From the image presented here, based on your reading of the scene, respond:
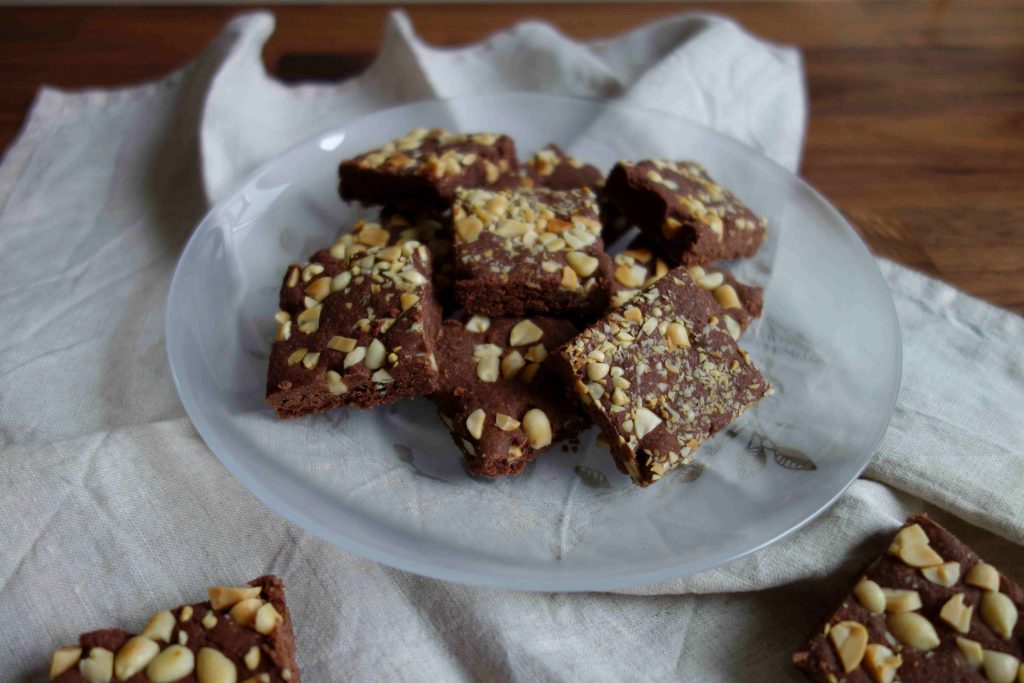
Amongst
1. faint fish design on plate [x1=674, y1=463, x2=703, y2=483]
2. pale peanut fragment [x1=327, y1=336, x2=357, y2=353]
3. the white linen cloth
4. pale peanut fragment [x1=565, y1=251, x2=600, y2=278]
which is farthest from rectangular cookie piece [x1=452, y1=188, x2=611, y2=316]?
the white linen cloth

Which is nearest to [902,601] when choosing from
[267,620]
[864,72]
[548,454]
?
[548,454]

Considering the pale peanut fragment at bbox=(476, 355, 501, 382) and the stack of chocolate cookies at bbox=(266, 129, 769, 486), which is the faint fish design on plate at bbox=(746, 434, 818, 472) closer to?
the stack of chocolate cookies at bbox=(266, 129, 769, 486)

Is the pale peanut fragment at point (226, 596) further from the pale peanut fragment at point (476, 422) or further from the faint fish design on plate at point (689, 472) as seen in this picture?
the faint fish design on plate at point (689, 472)

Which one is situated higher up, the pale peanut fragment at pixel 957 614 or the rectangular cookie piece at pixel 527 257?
the rectangular cookie piece at pixel 527 257

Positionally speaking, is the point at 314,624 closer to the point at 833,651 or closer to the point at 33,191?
the point at 833,651

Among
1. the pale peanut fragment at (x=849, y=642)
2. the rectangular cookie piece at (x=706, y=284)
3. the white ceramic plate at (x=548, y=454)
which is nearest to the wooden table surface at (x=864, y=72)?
the white ceramic plate at (x=548, y=454)

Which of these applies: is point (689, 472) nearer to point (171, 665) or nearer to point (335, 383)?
point (335, 383)

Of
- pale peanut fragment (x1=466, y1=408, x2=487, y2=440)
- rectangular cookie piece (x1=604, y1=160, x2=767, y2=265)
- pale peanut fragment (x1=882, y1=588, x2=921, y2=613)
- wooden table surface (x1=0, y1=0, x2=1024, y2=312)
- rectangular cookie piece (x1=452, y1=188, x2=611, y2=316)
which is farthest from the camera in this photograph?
wooden table surface (x1=0, y1=0, x2=1024, y2=312)

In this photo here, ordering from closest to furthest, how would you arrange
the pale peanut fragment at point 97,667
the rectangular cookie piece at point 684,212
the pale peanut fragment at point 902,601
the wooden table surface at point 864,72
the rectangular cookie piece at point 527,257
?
the pale peanut fragment at point 97,667, the pale peanut fragment at point 902,601, the rectangular cookie piece at point 527,257, the rectangular cookie piece at point 684,212, the wooden table surface at point 864,72
